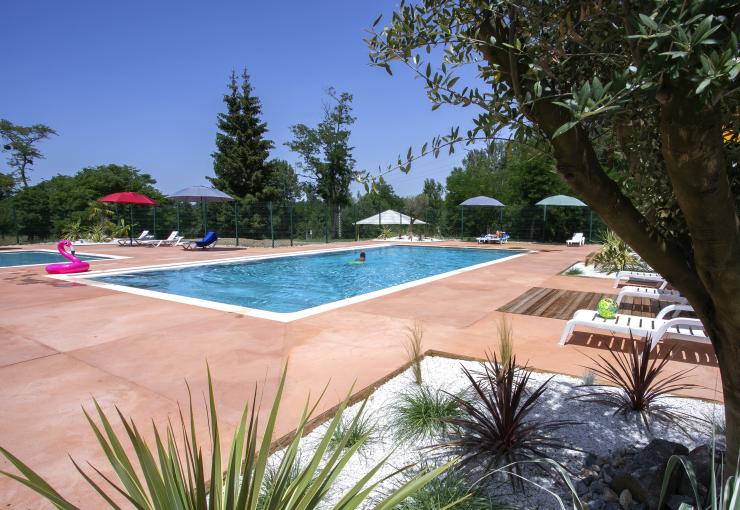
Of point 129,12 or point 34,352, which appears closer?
point 34,352

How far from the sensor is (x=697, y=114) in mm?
1073

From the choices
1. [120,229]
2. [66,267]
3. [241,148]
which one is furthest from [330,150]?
[66,267]

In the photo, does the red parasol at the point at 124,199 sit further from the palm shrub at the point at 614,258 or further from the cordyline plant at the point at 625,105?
the cordyline plant at the point at 625,105

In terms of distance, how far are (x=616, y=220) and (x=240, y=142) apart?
28800 millimetres

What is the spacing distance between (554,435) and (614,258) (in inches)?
377

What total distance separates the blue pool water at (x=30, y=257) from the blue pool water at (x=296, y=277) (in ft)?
17.8

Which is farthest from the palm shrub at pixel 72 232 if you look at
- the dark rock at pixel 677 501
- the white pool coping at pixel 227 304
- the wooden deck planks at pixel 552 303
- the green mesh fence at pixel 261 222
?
the dark rock at pixel 677 501

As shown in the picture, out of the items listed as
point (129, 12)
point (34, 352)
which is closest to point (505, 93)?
point (34, 352)

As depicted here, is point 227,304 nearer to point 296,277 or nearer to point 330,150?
point 296,277

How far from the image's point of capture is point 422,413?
119 inches

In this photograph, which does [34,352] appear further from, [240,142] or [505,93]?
[240,142]

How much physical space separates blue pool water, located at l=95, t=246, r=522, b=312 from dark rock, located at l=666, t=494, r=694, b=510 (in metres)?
7.38

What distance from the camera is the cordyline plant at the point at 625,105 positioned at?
1.00 m

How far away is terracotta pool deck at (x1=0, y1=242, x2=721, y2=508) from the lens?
116 inches
